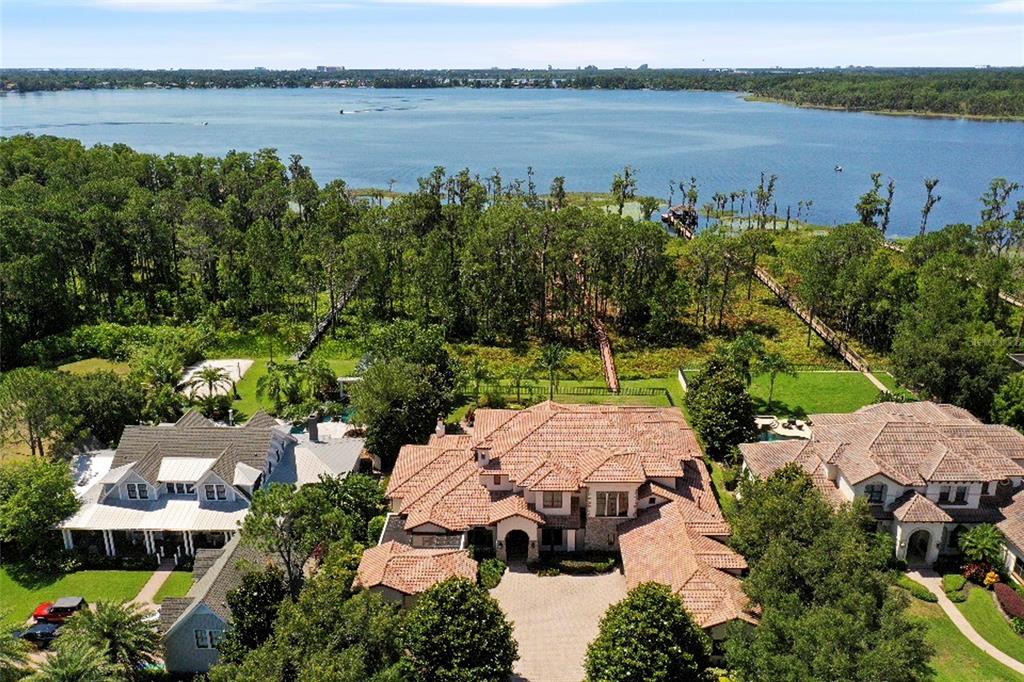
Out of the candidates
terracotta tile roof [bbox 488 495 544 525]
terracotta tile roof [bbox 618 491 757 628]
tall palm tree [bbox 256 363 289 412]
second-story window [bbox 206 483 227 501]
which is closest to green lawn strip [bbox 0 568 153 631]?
second-story window [bbox 206 483 227 501]

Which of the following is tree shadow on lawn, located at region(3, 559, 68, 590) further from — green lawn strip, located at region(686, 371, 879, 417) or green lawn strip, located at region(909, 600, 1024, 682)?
green lawn strip, located at region(686, 371, 879, 417)

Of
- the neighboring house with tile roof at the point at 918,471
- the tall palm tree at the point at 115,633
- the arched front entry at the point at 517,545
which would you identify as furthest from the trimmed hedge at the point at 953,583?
the tall palm tree at the point at 115,633

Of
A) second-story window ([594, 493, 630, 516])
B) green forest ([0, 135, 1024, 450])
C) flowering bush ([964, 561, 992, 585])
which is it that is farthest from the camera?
green forest ([0, 135, 1024, 450])

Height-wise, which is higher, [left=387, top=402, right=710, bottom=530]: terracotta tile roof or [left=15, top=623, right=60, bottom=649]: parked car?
[left=387, top=402, right=710, bottom=530]: terracotta tile roof

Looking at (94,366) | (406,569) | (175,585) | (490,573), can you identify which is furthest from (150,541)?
(94,366)

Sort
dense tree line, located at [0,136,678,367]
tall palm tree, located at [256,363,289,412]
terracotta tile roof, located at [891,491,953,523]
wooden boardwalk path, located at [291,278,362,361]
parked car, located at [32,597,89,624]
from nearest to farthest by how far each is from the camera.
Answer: parked car, located at [32,597,89,624]
terracotta tile roof, located at [891,491,953,523]
tall palm tree, located at [256,363,289,412]
wooden boardwalk path, located at [291,278,362,361]
dense tree line, located at [0,136,678,367]

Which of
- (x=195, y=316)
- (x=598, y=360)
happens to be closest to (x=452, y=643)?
(x=598, y=360)
